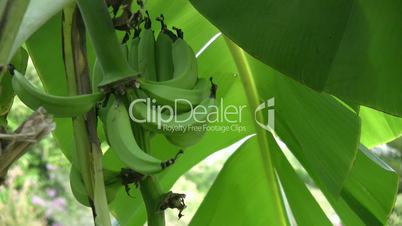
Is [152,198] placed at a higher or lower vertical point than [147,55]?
lower

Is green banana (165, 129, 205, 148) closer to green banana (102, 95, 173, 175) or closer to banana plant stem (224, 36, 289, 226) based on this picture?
green banana (102, 95, 173, 175)

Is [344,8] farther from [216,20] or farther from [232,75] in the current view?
[232,75]

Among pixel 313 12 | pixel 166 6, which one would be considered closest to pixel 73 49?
pixel 313 12

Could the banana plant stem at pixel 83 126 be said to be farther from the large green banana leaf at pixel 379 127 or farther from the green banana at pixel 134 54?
the large green banana leaf at pixel 379 127

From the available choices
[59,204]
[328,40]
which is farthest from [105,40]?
[59,204]

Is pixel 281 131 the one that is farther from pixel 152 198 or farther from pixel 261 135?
pixel 152 198
